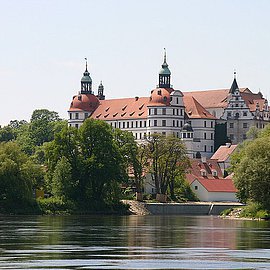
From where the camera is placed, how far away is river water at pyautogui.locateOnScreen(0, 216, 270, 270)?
1890 inches

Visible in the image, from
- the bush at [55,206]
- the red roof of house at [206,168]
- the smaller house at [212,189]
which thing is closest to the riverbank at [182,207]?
the smaller house at [212,189]

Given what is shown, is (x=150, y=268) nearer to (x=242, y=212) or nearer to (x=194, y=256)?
(x=194, y=256)

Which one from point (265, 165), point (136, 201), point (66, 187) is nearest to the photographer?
point (265, 165)

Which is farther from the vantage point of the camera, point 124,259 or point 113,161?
point 113,161

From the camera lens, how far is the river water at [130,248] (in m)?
48.0

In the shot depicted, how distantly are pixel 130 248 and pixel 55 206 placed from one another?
55.0 m

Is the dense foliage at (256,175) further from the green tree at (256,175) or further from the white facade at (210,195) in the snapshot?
the white facade at (210,195)

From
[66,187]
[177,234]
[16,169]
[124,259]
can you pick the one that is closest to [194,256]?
[124,259]

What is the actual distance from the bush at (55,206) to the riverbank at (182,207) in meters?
14.2

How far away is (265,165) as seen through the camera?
9700cm

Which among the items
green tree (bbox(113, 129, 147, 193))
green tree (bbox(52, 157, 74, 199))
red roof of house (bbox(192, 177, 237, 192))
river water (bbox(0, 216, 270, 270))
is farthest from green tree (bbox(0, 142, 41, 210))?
red roof of house (bbox(192, 177, 237, 192))

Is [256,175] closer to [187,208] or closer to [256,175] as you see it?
[256,175]

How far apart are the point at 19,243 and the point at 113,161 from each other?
58369 millimetres

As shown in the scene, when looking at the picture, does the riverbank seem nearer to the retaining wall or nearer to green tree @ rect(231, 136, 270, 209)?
the retaining wall
